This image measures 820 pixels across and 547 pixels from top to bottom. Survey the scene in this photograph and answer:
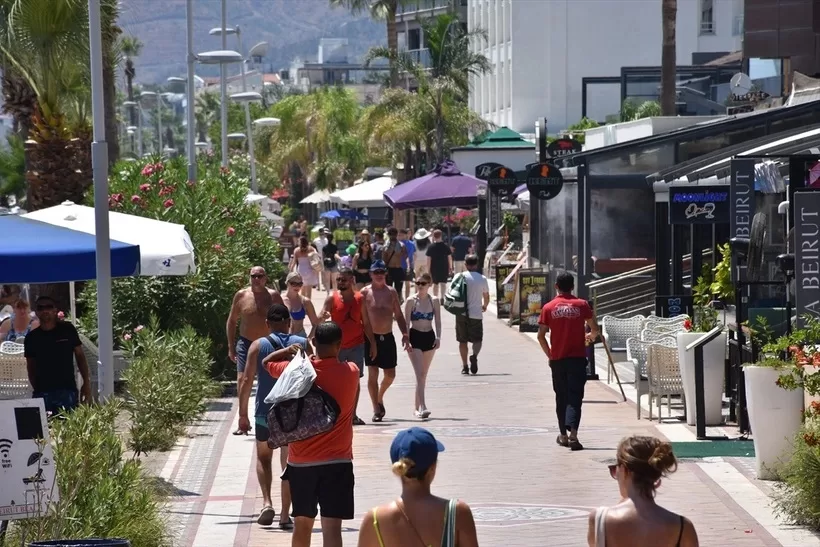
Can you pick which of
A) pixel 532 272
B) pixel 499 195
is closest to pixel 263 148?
pixel 499 195

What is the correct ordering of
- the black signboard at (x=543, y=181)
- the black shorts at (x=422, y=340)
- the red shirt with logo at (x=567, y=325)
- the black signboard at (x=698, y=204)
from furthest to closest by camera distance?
1. the black signboard at (x=543, y=181)
2. the black signboard at (x=698, y=204)
3. the black shorts at (x=422, y=340)
4. the red shirt with logo at (x=567, y=325)

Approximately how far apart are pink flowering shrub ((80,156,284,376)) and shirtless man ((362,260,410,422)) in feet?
11.8

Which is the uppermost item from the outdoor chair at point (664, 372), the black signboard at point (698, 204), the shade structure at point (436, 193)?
the shade structure at point (436, 193)

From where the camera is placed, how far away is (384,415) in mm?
15891

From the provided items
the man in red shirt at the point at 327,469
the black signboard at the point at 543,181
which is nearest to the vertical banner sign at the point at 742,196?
the man in red shirt at the point at 327,469

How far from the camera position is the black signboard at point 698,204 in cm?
1747

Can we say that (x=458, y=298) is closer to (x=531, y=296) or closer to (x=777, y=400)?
(x=531, y=296)

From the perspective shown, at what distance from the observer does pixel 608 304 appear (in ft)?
79.1

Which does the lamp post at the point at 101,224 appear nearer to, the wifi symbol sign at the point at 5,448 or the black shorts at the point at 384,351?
the black shorts at the point at 384,351

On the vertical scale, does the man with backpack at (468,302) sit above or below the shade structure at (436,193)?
below

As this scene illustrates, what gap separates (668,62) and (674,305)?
1777cm

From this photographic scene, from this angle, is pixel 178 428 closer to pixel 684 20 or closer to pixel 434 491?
pixel 434 491

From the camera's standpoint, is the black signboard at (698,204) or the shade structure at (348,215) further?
the shade structure at (348,215)

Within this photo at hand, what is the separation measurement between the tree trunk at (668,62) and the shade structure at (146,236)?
21029 millimetres
